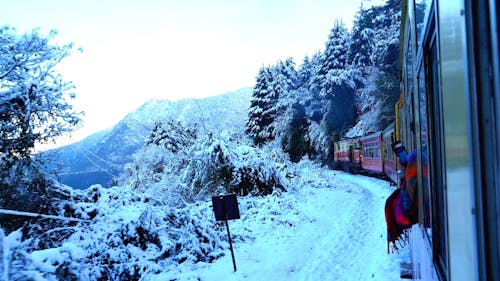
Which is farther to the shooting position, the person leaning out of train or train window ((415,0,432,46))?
the person leaning out of train

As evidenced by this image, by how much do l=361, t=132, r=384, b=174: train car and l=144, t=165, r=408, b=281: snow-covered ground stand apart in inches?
155

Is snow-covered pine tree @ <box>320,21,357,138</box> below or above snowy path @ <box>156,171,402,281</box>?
above

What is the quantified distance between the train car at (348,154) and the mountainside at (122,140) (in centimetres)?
870

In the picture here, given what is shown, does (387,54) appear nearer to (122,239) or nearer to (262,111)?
(262,111)

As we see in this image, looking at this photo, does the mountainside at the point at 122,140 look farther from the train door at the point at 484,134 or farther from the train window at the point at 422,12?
the train door at the point at 484,134

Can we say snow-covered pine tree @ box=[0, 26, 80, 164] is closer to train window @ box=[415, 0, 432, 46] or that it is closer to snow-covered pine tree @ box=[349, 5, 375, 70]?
train window @ box=[415, 0, 432, 46]

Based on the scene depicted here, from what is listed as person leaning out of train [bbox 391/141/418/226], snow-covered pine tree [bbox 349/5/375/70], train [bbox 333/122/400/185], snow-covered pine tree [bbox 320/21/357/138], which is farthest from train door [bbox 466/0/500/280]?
snow-covered pine tree [bbox 349/5/375/70]

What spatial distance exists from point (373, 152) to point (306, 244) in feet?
38.6

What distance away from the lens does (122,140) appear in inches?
1123

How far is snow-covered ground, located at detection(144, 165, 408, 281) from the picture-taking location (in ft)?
19.5

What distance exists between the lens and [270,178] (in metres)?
13.6

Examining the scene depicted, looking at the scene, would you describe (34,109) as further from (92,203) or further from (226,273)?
(226,273)

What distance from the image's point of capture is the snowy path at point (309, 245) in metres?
5.95

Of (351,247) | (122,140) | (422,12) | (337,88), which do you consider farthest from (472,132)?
(337,88)
